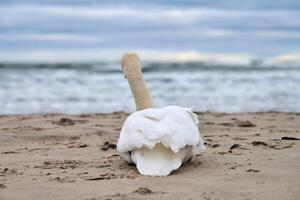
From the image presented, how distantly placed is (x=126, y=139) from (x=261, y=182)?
106cm

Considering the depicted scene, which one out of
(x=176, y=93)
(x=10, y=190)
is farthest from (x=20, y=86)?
(x=10, y=190)

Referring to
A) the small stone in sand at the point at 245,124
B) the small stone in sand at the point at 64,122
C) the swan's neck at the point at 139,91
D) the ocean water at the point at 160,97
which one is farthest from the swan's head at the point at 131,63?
the ocean water at the point at 160,97

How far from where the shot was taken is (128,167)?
198 inches

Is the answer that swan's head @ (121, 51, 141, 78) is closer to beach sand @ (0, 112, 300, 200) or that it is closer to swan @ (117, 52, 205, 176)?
swan @ (117, 52, 205, 176)

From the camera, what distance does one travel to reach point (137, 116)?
15.6ft

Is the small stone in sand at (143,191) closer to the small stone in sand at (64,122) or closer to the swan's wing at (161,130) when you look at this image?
the swan's wing at (161,130)

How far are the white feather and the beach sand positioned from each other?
0.35 ft

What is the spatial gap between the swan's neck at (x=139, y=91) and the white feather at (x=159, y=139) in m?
0.51

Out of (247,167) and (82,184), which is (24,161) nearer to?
(82,184)

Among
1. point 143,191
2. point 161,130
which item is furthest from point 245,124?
point 143,191

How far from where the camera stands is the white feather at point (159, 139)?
450 cm

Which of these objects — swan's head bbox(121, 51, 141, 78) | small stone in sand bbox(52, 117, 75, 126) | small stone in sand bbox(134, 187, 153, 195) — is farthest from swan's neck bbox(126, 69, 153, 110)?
small stone in sand bbox(52, 117, 75, 126)

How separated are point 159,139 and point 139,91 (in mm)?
954

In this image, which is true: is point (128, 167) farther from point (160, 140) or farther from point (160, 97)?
point (160, 97)
